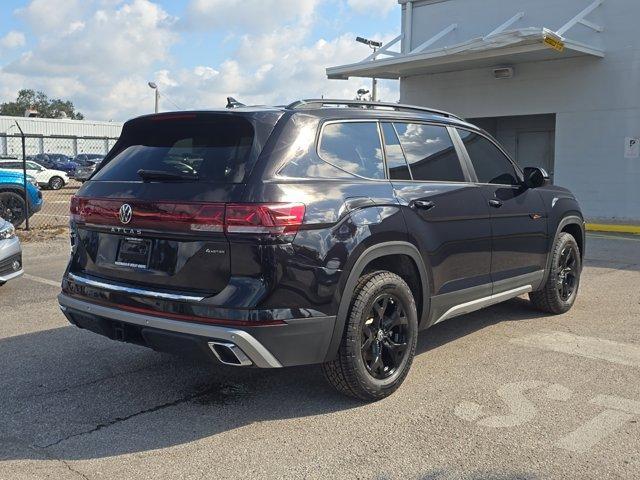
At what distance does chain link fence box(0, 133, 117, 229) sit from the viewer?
12555mm

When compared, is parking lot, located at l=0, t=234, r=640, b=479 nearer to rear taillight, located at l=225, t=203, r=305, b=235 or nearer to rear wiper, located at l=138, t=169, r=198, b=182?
rear taillight, located at l=225, t=203, r=305, b=235

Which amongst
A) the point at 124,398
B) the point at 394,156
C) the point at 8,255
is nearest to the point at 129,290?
the point at 124,398

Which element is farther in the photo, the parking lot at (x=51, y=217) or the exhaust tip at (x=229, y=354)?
the parking lot at (x=51, y=217)

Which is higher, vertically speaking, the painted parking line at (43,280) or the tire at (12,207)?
the tire at (12,207)

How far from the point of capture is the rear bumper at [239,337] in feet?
11.6

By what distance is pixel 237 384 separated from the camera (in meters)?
4.54

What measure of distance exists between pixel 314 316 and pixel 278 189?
2.42ft

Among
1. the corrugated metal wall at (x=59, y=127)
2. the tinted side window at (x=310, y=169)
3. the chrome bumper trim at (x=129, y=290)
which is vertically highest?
the corrugated metal wall at (x=59, y=127)

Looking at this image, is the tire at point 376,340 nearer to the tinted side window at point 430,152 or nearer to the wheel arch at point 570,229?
the tinted side window at point 430,152

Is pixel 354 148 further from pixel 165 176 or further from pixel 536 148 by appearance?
pixel 536 148

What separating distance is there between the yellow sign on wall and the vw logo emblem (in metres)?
12.0

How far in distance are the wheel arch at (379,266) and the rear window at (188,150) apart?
2.86 feet

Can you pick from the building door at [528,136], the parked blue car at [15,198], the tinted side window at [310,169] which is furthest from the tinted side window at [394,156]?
the building door at [528,136]

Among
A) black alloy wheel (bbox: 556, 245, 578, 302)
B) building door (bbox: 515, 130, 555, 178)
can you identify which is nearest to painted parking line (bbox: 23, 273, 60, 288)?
→ black alloy wheel (bbox: 556, 245, 578, 302)
